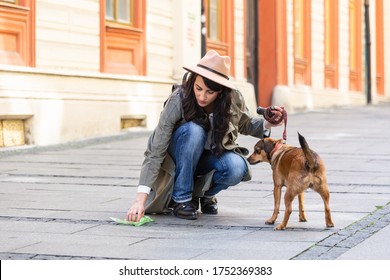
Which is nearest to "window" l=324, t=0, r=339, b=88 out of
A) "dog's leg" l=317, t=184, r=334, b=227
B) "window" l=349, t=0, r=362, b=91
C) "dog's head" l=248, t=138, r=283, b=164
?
"window" l=349, t=0, r=362, b=91

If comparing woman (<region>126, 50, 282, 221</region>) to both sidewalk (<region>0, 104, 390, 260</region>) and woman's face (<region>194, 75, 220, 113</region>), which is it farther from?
sidewalk (<region>0, 104, 390, 260</region>)

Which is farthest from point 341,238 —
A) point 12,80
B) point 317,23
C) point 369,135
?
point 317,23

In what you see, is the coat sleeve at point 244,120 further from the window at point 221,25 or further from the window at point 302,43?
the window at point 302,43

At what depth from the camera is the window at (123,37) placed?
15.6 meters

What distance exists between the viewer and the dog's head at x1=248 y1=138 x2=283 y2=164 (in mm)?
6864

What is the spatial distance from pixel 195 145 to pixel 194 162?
5.6 inches

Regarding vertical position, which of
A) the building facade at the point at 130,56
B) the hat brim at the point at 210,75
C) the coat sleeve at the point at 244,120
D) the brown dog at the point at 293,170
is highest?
the building facade at the point at 130,56

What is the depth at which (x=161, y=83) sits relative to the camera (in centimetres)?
1730

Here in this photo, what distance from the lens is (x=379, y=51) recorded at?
119ft

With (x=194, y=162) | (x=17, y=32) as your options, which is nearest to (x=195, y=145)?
(x=194, y=162)

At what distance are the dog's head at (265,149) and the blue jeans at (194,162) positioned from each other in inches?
9.1

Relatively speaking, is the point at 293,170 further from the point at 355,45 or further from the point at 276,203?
the point at 355,45

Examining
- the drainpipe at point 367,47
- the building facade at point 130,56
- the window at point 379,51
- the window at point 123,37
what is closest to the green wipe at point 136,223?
the building facade at point 130,56

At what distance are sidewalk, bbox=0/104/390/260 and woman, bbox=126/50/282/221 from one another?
0.52ft
